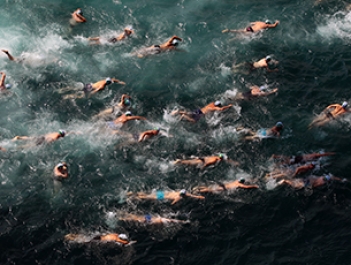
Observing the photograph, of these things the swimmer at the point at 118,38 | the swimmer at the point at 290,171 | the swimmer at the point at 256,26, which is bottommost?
the swimmer at the point at 290,171

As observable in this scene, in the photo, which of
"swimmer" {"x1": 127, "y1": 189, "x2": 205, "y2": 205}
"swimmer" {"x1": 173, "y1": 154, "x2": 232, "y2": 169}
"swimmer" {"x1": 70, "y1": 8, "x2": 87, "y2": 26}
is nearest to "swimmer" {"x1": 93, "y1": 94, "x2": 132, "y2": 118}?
"swimmer" {"x1": 173, "y1": 154, "x2": 232, "y2": 169}

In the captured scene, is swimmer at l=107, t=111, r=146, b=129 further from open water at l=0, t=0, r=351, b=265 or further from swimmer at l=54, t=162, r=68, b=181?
swimmer at l=54, t=162, r=68, b=181

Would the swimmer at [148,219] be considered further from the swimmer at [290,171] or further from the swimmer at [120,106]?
the swimmer at [120,106]

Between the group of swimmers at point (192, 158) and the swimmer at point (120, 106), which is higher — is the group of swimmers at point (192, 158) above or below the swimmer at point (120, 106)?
below

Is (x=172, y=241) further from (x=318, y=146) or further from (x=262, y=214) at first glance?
(x=318, y=146)

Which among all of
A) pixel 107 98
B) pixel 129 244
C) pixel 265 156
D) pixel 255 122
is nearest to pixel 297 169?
pixel 265 156

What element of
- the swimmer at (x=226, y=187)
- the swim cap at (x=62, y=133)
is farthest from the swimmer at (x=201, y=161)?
the swim cap at (x=62, y=133)

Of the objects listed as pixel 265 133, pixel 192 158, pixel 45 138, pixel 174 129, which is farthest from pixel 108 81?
pixel 265 133
